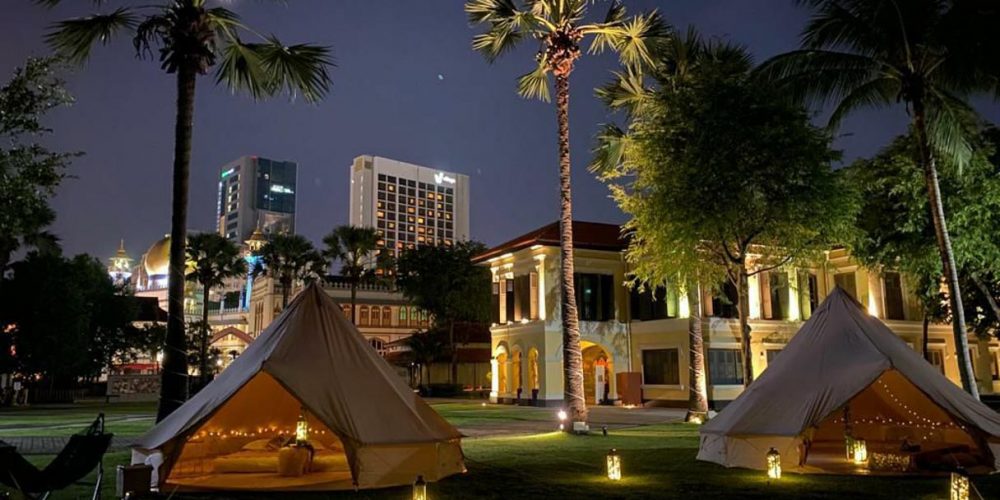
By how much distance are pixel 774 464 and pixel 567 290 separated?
31.6ft

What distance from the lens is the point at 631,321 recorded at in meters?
36.0

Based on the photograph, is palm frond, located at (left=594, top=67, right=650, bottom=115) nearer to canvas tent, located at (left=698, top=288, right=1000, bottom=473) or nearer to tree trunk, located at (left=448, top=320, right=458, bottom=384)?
canvas tent, located at (left=698, top=288, right=1000, bottom=473)

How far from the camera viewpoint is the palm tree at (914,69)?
50.9 feet

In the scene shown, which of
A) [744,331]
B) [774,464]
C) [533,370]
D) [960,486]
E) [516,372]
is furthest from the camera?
[516,372]

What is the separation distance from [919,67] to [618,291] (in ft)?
68.6

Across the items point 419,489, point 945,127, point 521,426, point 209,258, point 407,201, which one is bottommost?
point 521,426

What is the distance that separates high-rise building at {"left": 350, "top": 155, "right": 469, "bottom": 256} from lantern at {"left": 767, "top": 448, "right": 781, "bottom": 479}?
129m

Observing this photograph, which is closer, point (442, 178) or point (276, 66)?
point (276, 66)

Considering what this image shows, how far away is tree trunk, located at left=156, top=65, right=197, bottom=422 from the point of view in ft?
40.4

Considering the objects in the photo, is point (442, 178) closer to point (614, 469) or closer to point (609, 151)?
point (609, 151)

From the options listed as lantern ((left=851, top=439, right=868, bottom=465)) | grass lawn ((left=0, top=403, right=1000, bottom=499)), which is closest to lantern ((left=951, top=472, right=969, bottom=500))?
grass lawn ((left=0, top=403, right=1000, bottom=499))

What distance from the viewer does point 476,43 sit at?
68.7ft

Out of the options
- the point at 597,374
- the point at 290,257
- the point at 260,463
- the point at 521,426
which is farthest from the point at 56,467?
the point at 290,257

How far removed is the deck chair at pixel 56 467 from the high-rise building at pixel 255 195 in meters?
182
